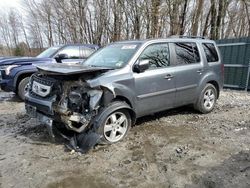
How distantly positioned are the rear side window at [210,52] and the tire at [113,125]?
2.76 m

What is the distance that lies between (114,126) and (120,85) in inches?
27.5

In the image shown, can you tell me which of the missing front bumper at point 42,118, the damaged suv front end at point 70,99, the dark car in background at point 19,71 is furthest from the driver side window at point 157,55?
the dark car in background at point 19,71

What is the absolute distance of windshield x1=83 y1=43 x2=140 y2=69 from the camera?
4.84m

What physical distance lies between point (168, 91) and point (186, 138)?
1.01 meters

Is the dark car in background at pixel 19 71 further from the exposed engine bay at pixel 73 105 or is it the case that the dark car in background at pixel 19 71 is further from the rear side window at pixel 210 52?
the rear side window at pixel 210 52

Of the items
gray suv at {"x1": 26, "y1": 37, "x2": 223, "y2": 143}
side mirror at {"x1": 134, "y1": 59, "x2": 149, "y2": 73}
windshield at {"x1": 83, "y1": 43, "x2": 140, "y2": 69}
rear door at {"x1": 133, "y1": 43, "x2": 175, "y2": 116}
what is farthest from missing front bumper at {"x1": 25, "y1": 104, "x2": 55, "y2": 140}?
side mirror at {"x1": 134, "y1": 59, "x2": 149, "y2": 73}

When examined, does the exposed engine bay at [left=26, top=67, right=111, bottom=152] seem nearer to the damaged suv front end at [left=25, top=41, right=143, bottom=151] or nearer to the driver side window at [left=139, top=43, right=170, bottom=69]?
the damaged suv front end at [left=25, top=41, right=143, bottom=151]

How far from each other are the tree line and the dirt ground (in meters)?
10.4

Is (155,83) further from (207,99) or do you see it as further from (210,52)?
(210,52)

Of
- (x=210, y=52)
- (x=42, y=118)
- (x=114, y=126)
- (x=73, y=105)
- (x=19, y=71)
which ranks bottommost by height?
(x=114, y=126)

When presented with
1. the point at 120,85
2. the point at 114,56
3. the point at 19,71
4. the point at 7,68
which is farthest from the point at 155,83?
the point at 7,68

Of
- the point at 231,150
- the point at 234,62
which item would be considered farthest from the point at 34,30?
the point at 231,150

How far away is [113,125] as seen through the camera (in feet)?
14.5

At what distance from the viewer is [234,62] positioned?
997 centimetres
